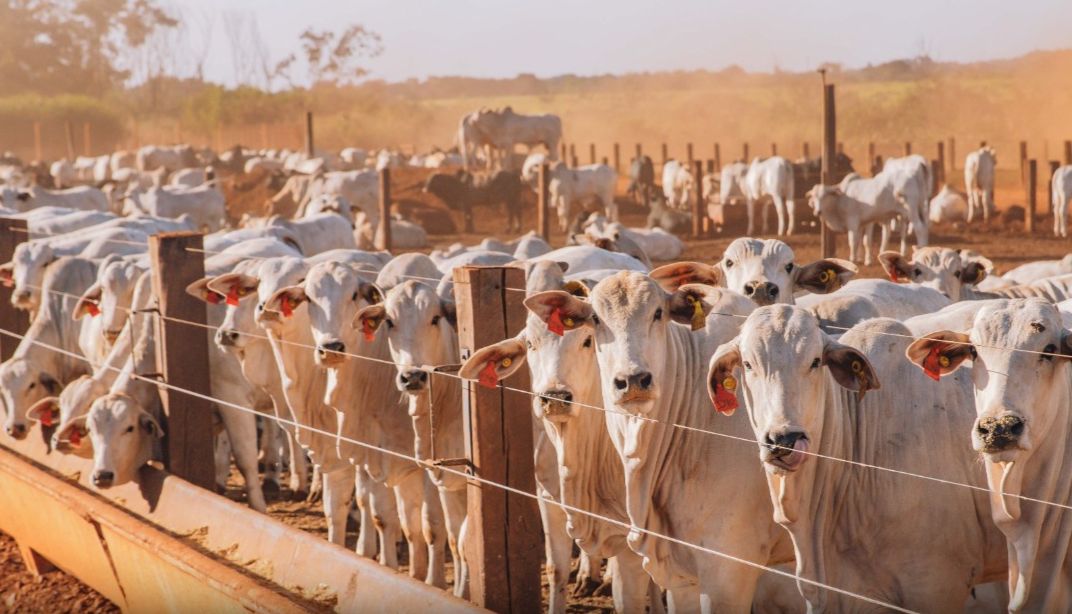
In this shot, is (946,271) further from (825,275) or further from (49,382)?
(49,382)

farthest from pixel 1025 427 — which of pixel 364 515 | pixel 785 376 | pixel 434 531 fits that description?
pixel 364 515

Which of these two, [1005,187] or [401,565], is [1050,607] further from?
[1005,187]

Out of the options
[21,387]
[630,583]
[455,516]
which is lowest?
[630,583]

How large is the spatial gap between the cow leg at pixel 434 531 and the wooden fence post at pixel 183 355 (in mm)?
1254

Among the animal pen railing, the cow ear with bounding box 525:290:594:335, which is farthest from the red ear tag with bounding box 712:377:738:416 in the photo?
the cow ear with bounding box 525:290:594:335

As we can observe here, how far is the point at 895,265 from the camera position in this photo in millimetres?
9602

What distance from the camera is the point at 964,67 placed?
106 metres

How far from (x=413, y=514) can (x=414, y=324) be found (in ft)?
4.59

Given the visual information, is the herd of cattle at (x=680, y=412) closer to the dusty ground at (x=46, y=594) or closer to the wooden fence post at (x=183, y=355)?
the wooden fence post at (x=183, y=355)

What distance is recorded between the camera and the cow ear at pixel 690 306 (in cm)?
548

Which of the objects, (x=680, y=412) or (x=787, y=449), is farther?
(x=680, y=412)

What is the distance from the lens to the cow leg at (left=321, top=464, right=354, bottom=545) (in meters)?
8.05

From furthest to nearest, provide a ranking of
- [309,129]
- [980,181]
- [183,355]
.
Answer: [309,129] < [980,181] < [183,355]

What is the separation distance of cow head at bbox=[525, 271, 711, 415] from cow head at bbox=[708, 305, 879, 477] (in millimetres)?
326
